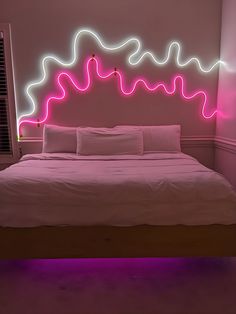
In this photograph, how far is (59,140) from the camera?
310 cm

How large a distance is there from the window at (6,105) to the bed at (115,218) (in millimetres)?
1679

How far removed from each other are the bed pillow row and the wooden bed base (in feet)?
4.00

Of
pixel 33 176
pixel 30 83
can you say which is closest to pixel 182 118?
pixel 30 83

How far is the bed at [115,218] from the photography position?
179cm

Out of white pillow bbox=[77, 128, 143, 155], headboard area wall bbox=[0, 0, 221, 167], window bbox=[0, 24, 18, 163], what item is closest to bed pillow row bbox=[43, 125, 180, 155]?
white pillow bbox=[77, 128, 143, 155]

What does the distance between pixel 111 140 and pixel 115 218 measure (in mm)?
1287

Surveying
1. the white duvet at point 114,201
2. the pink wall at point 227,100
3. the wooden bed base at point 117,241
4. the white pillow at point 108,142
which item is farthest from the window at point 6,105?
the pink wall at point 227,100

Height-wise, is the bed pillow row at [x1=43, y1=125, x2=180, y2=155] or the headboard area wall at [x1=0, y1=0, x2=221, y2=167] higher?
the headboard area wall at [x1=0, y1=0, x2=221, y2=167]

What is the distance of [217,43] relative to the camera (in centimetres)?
339

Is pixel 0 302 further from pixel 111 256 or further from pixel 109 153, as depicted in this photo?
pixel 109 153

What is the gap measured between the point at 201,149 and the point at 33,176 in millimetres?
2342

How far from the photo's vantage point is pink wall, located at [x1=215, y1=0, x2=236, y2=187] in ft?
9.91

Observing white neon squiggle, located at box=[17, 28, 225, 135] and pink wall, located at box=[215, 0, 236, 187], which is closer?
pink wall, located at box=[215, 0, 236, 187]

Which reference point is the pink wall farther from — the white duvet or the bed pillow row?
the white duvet
